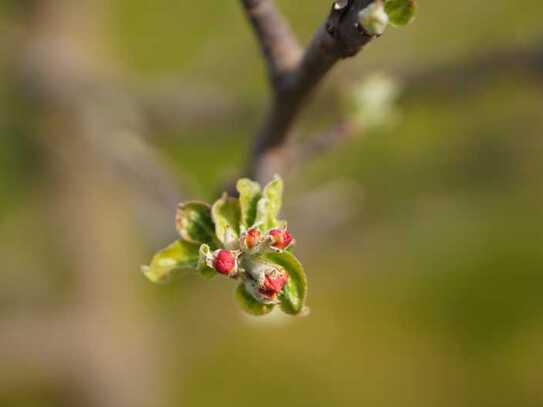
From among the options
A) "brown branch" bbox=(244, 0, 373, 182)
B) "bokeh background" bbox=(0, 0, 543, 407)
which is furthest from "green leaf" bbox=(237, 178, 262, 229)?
"bokeh background" bbox=(0, 0, 543, 407)

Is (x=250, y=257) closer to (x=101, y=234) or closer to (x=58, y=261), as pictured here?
(x=101, y=234)

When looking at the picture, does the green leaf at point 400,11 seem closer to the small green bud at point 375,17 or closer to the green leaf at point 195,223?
the small green bud at point 375,17

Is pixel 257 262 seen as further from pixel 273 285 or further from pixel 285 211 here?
pixel 285 211

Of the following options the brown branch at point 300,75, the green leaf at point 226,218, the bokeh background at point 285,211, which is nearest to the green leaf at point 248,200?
the green leaf at point 226,218

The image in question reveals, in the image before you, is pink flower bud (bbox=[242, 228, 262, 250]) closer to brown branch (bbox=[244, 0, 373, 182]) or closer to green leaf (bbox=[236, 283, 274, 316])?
green leaf (bbox=[236, 283, 274, 316])

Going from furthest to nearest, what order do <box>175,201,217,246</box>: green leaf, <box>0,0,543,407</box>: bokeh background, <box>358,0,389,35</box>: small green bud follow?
1. <box>0,0,543,407</box>: bokeh background
2. <box>175,201,217,246</box>: green leaf
3. <box>358,0,389,35</box>: small green bud

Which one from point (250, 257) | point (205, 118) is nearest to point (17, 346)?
point (205, 118)
